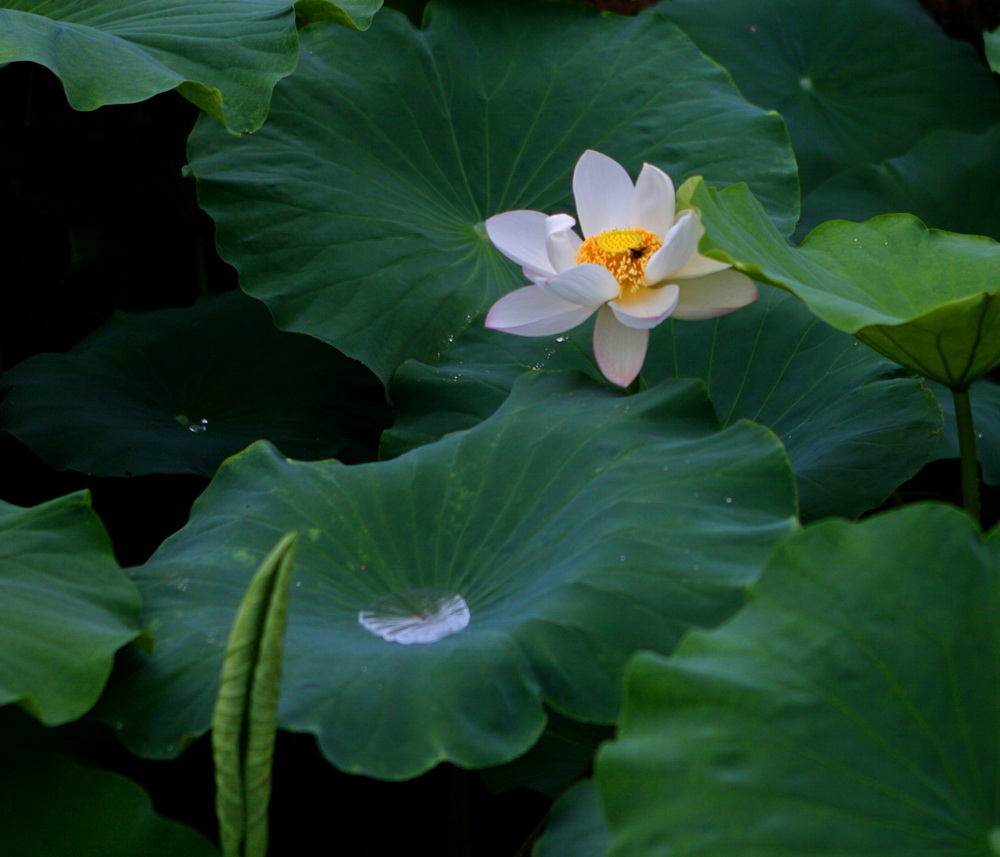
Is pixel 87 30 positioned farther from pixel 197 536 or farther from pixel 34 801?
pixel 34 801

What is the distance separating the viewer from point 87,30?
1.23 m

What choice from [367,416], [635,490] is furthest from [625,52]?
[635,490]

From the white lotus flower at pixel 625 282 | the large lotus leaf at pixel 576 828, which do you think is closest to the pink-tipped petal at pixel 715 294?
the white lotus flower at pixel 625 282

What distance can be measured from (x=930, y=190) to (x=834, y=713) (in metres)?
1.47

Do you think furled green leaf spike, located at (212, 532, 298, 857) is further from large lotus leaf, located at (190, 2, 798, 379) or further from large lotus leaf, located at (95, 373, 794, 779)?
large lotus leaf, located at (190, 2, 798, 379)

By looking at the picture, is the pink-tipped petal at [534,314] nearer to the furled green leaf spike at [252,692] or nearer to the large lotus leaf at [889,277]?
the large lotus leaf at [889,277]

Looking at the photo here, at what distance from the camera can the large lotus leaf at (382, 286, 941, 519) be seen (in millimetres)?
1139

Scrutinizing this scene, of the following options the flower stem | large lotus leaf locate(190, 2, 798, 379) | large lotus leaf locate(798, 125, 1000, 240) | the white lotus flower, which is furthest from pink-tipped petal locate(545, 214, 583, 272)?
large lotus leaf locate(798, 125, 1000, 240)

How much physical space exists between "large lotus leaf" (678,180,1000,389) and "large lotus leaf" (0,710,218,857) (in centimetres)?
66

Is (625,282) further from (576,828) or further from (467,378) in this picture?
(576,828)

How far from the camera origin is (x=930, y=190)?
1851 mm

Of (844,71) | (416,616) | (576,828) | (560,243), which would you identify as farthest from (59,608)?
(844,71)

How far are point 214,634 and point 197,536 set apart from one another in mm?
164

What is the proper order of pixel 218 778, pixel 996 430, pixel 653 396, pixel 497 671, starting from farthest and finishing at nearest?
pixel 996 430
pixel 653 396
pixel 497 671
pixel 218 778
